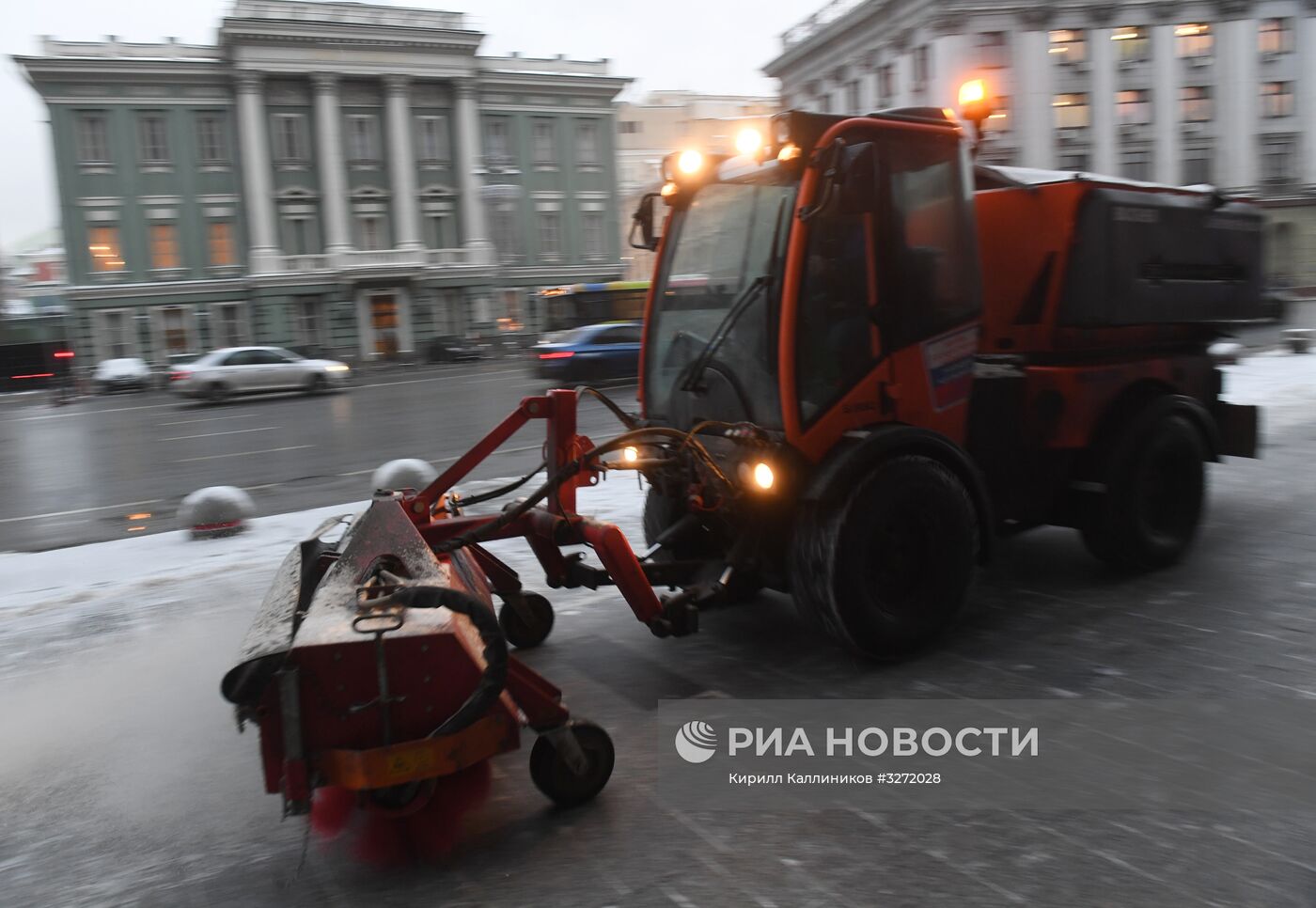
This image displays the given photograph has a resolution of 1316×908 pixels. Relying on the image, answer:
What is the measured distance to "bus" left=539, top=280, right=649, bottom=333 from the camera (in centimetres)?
3069

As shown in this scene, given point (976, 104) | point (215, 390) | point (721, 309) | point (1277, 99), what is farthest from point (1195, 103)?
point (721, 309)

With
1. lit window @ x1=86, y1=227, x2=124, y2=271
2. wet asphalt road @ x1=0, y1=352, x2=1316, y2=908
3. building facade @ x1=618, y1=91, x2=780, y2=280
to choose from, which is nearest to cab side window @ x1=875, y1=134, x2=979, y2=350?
wet asphalt road @ x1=0, y1=352, x2=1316, y2=908

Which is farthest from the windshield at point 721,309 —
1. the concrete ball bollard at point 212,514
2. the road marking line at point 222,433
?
the road marking line at point 222,433

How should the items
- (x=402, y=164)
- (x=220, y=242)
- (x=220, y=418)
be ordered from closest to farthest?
(x=220, y=418) < (x=220, y=242) < (x=402, y=164)

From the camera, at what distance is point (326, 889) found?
3311 millimetres

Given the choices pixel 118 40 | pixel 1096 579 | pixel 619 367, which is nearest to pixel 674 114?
pixel 118 40

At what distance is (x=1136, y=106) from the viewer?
4925 cm

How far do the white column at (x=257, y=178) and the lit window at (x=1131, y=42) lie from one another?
3850 cm

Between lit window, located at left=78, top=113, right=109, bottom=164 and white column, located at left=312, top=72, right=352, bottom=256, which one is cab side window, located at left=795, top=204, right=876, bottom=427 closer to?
white column, located at left=312, top=72, right=352, bottom=256

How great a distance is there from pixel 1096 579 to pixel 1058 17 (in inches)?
1936

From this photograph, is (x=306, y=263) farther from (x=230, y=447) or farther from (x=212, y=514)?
(x=212, y=514)

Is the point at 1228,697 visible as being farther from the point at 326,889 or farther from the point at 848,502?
the point at 326,889

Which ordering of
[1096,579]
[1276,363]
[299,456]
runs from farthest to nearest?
1. [1276,363]
2. [299,456]
3. [1096,579]

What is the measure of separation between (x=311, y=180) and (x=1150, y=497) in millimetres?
44919
